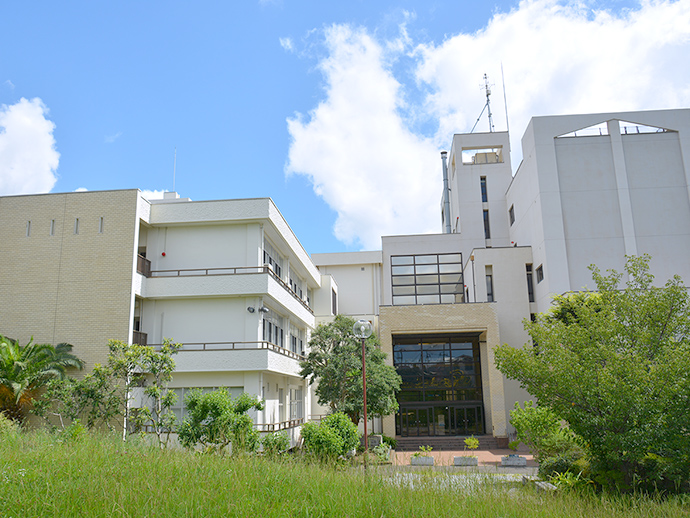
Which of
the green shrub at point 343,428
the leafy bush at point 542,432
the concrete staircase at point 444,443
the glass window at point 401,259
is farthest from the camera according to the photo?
the glass window at point 401,259

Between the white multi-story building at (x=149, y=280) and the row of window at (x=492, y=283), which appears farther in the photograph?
the row of window at (x=492, y=283)

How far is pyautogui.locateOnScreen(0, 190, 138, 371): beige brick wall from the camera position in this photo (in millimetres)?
22500

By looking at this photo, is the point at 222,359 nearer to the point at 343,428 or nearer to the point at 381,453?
the point at 343,428

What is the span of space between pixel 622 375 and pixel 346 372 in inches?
642

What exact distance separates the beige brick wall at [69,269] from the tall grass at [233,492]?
1377 centimetres

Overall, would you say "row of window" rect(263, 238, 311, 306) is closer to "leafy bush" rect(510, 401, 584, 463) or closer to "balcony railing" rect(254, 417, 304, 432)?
"balcony railing" rect(254, 417, 304, 432)

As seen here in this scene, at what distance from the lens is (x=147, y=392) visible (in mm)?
19656

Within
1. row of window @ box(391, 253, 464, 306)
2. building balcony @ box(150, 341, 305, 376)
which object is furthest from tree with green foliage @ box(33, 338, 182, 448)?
row of window @ box(391, 253, 464, 306)

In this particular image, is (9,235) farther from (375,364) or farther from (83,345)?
(375,364)

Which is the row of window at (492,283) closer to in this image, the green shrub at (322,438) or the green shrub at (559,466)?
the green shrub at (322,438)

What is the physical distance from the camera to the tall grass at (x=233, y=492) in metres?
6.95

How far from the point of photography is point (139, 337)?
23.1 meters

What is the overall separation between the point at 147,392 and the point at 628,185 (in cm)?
3021

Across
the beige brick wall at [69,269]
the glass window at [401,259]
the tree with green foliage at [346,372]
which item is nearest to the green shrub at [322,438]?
the tree with green foliage at [346,372]
